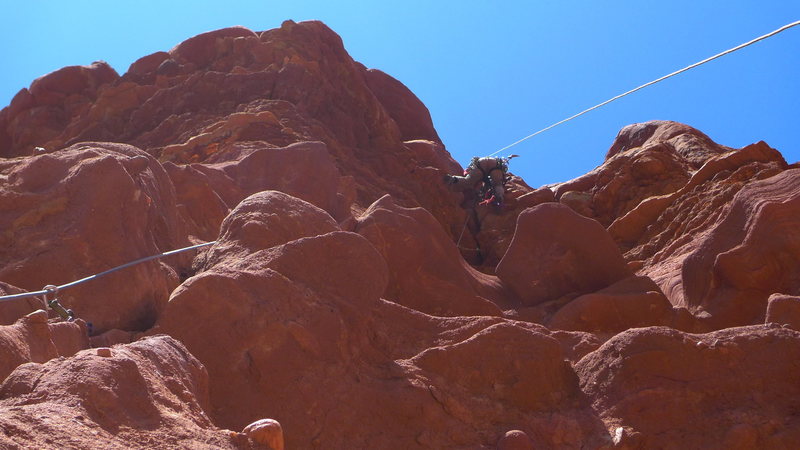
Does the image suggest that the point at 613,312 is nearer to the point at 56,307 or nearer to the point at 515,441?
the point at 515,441

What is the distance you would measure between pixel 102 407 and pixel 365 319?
12.1 ft

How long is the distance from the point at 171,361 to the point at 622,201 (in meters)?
17.4

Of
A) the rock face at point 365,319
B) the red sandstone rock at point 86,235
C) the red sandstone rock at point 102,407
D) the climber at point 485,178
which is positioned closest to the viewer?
the red sandstone rock at point 102,407

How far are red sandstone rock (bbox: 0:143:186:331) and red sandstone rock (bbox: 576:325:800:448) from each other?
4683 mm

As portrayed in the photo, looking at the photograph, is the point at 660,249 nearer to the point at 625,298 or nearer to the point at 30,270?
the point at 625,298

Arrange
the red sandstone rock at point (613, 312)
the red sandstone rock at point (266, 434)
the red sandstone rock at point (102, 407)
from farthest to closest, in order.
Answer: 1. the red sandstone rock at point (613, 312)
2. the red sandstone rock at point (266, 434)
3. the red sandstone rock at point (102, 407)

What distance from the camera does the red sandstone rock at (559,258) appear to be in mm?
14039

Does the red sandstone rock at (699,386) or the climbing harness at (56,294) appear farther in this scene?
the climbing harness at (56,294)

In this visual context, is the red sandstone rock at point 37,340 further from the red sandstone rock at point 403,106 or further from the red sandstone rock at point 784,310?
the red sandstone rock at point 403,106

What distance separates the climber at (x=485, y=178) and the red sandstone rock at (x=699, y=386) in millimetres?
14928

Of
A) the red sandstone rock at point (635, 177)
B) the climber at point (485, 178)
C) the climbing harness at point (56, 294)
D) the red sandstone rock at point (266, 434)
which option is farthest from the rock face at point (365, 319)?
the climber at point (485, 178)

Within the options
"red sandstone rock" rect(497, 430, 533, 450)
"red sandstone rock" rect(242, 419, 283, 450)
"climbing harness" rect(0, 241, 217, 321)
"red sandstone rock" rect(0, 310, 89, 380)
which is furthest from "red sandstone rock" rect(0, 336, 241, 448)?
"climbing harness" rect(0, 241, 217, 321)

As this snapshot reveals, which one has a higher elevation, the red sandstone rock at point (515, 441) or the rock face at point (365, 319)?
the rock face at point (365, 319)

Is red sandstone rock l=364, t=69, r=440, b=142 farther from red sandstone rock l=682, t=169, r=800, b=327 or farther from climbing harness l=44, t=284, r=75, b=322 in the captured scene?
climbing harness l=44, t=284, r=75, b=322
